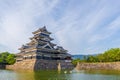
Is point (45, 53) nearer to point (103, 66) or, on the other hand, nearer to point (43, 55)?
point (43, 55)

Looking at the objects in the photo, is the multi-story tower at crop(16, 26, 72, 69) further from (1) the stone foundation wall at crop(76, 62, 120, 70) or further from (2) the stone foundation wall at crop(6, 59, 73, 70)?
(1) the stone foundation wall at crop(76, 62, 120, 70)

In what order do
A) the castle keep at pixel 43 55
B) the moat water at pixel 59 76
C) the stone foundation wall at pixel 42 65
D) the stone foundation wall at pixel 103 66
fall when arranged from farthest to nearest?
the castle keep at pixel 43 55, the stone foundation wall at pixel 42 65, the stone foundation wall at pixel 103 66, the moat water at pixel 59 76

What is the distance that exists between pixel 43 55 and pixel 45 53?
52.0 inches

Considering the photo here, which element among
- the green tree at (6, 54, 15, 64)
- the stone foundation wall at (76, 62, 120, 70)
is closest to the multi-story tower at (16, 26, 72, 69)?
the stone foundation wall at (76, 62, 120, 70)

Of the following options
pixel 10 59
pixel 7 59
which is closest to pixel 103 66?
pixel 10 59

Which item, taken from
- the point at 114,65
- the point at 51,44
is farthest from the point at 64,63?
the point at 114,65

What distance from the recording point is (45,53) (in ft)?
183

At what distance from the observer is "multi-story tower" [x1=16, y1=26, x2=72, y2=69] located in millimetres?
53312

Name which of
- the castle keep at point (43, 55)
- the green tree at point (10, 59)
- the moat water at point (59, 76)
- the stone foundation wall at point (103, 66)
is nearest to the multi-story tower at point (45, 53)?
the castle keep at point (43, 55)

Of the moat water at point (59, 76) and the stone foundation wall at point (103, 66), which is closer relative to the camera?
the moat water at point (59, 76)

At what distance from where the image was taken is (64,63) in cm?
5678

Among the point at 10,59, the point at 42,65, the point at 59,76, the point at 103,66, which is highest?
the point at 10,59

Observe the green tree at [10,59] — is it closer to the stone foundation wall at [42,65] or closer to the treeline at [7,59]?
the treeline at [7,59]

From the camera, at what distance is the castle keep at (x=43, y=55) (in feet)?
172
